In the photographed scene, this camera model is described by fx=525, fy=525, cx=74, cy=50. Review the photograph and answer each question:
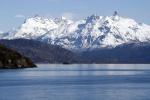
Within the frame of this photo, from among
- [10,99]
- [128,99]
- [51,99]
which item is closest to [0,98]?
[10,99]

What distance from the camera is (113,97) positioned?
127m

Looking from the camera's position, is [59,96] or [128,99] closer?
[128,99]

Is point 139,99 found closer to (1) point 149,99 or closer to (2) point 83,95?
(1) point 149,99

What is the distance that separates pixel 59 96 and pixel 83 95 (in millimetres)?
6975

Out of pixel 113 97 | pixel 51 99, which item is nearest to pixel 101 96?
pixel 113 97

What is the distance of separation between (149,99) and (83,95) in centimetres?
2037

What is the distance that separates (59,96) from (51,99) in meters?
8.53

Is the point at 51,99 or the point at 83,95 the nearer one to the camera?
the point at 51,99

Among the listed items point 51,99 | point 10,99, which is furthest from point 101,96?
point 10,99

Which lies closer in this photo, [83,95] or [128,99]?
[128,99]

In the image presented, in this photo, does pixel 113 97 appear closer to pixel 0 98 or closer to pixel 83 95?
pixel 83 95

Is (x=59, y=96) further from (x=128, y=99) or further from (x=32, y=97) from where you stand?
(x=128, y=99)

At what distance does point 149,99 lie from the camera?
120375 millimetres

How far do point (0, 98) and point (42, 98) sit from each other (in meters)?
10.0
